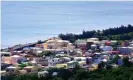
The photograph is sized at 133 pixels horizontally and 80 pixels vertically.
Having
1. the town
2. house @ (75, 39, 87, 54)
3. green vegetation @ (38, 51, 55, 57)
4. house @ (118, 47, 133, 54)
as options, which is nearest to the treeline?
the town

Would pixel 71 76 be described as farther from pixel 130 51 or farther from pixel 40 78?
pixel 130 51

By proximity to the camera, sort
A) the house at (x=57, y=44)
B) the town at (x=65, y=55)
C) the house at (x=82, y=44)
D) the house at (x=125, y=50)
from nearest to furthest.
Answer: the town at (x=65, y=55) < the house at (x=125, y=50) < the house at (x=57, y=44) < the house at (x=82, y=44)

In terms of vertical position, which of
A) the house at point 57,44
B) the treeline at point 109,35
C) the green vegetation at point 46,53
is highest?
the treeline at point 109,35

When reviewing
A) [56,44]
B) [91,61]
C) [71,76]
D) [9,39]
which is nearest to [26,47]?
[56,44]

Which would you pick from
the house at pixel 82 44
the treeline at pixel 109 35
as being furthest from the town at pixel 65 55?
the treeline at pixel 109 35

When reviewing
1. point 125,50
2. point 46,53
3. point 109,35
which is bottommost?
point 125,50

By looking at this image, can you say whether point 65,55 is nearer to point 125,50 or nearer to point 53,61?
point 53,61

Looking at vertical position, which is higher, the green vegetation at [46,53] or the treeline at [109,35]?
the treeline at [109,35]

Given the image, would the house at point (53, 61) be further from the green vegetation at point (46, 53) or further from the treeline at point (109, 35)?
the treeline at point (109, 35)

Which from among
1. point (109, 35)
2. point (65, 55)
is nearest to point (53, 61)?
point (65, 55)
